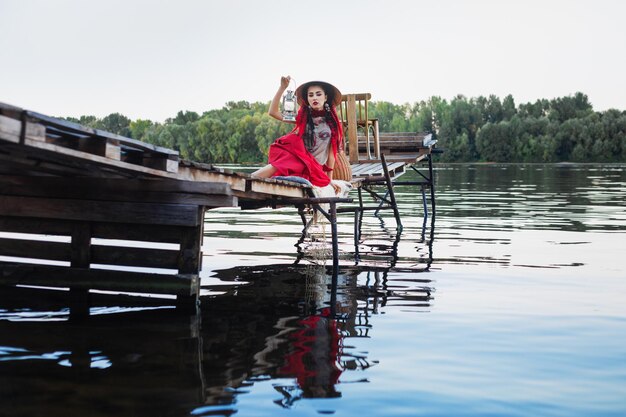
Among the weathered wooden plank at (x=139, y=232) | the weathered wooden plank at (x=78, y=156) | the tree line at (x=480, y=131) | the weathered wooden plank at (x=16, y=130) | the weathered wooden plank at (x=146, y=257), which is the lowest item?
the weathered wooden plank at (x=146, y=257)

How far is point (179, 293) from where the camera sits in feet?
30.1

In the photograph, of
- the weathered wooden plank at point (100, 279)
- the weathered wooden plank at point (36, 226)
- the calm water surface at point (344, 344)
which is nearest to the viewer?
the calm water surface at point (344, 344)

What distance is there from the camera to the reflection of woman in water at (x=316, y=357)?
21.7ft

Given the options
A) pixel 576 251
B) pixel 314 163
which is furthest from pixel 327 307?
pixel 576 251

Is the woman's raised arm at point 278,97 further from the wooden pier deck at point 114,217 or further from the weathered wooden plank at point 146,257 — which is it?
the weathered wooden plank at point 146,257

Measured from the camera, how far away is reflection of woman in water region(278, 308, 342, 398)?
261 inches

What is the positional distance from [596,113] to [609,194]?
87.0 meters

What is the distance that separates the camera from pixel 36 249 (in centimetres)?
978

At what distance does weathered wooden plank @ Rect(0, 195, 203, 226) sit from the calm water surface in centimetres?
102

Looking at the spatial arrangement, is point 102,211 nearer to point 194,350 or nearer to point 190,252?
point 190,252

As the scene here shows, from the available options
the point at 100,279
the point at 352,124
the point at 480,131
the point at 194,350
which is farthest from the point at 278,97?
the point at 480,131

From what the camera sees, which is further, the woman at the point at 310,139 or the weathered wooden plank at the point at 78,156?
the woman at the point at 310,139

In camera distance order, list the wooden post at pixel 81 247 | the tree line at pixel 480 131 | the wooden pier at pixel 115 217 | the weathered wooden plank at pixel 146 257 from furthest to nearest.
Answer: the tree line at pixel 480 131 → the wooden post at pixel 81 247 → the weathered wooden plank at pixel 146 257 → the wooden pier at pixel 115 217

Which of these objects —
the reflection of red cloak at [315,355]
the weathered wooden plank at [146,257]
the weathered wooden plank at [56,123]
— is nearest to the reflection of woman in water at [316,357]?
the reflection of red cloak at [315,355]
